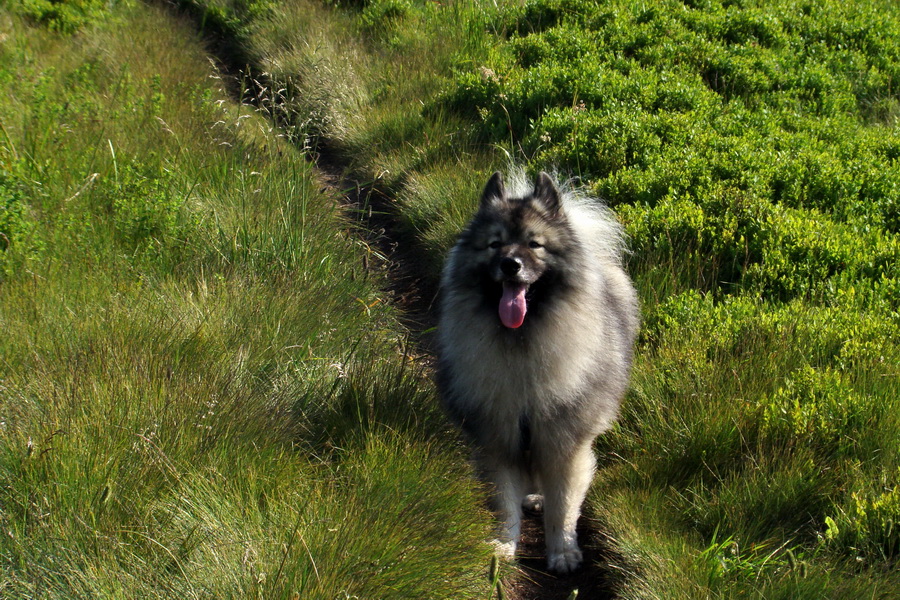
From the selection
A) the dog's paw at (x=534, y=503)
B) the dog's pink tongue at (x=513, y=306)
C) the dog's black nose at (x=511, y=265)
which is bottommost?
the dog's paw at (x=534, y=503)

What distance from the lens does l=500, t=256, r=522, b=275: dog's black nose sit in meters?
3.65

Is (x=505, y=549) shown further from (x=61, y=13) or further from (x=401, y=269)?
(x=61, y=13)

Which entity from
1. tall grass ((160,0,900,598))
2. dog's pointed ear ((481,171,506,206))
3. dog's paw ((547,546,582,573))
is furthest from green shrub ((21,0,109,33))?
dog's paw ((547,546,582,573))

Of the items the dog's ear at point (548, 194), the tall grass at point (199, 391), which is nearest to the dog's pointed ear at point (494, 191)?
the dog's ear at point (548, 194)

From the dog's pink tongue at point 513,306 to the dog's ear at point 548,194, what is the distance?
49 centimetres

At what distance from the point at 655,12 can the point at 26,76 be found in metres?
6.64

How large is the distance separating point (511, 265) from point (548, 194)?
0.58 metres

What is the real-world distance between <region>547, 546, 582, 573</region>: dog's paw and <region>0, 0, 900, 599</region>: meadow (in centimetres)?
23

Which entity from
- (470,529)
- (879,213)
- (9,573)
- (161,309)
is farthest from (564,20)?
(9,573)

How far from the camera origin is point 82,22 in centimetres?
1055

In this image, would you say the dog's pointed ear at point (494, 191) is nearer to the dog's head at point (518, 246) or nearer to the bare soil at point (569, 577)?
the dog's head at point (518, 246)

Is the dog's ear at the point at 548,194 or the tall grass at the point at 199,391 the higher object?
the dog's ear at the point at 548,194

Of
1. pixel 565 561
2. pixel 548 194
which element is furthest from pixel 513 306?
pixel 565 561

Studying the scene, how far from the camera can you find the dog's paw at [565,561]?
3.87m
